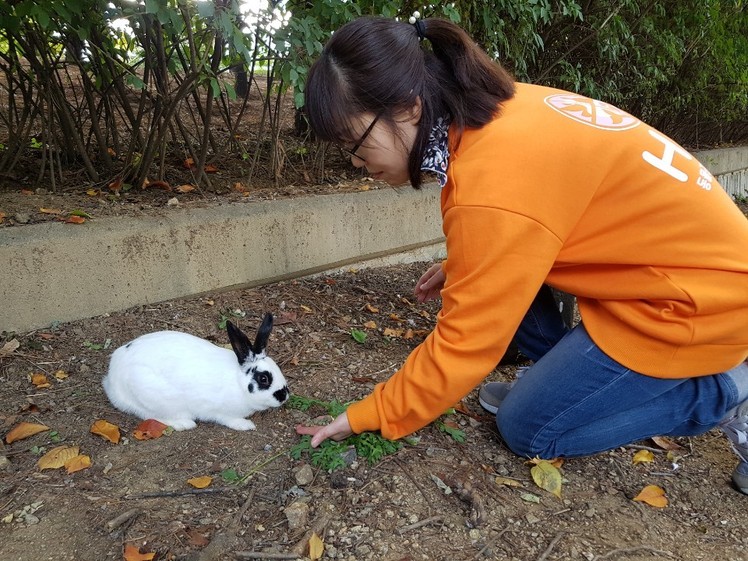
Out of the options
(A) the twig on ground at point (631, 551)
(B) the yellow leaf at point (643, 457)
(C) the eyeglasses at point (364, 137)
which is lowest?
(B) the yellow leaf at point (643, 457)

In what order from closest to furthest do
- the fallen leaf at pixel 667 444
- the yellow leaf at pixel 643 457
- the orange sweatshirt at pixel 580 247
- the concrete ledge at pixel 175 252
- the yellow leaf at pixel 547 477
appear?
the orange sweatshirt at pixel 580 247
the yellow leaf at pixel 547 477
the yellow leaf at pixel 643 457
the fallen leaf at pixel 667 444
the concrete ledge at pixel 175 252

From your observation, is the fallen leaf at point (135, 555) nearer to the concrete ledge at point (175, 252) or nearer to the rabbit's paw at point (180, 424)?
the rabbit's paw at point (180, 424)

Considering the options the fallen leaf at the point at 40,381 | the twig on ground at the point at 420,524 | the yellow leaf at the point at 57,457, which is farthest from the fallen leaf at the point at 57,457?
the twig on ground at the point at 420,524

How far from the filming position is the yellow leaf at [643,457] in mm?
2324

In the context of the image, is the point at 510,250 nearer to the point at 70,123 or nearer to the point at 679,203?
the point at 679,203

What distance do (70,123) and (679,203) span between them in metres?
3.13

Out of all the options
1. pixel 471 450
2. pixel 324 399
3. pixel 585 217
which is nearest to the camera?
pixel 585 217

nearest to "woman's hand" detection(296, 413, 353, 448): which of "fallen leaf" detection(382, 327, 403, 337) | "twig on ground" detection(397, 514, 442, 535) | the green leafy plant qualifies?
"twig on ground" detection(397, 514, 442, 535)

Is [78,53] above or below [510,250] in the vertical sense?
above

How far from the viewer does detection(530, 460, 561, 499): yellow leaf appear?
6.80 ft

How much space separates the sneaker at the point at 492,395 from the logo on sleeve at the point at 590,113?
1157mm

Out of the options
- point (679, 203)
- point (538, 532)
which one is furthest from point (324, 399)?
point (679, 203)

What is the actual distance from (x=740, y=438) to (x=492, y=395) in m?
0.88

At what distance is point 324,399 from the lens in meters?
2.47
